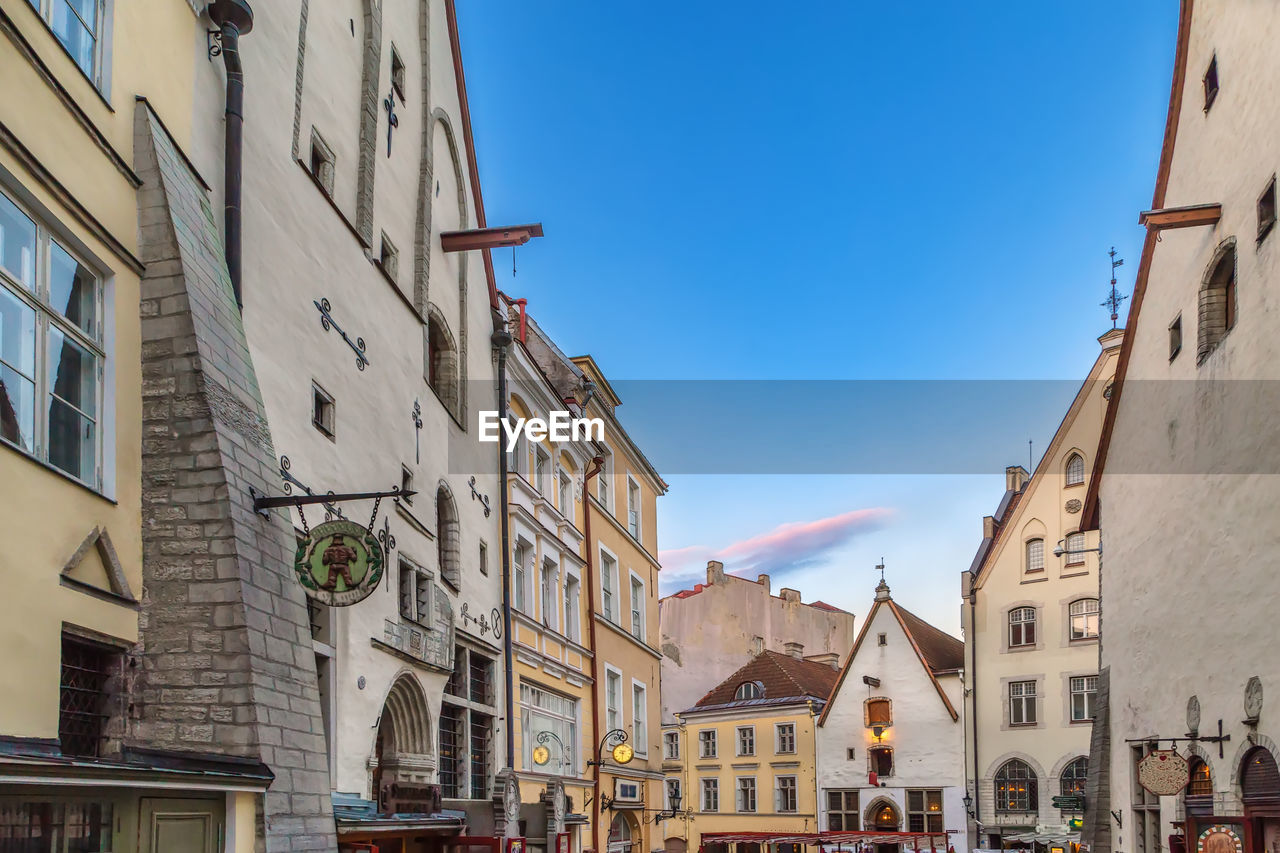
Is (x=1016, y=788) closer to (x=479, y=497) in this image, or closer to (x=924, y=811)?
(x=924, y=811)

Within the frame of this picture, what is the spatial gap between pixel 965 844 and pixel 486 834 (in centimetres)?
2325

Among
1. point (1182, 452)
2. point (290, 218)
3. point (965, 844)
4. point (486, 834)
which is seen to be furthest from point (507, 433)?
point (965, 844)

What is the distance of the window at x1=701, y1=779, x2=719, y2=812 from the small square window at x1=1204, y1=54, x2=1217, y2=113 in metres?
31.8

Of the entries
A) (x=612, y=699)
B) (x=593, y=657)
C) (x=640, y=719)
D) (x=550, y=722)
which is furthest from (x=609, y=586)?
(x=550, y=722)

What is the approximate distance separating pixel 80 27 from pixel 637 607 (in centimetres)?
2194

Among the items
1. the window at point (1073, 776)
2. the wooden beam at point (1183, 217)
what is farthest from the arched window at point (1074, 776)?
the wooden beam at point (1183, 217)

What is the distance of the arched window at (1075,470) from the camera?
3284 cm

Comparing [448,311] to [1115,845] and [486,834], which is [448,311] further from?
[1115,845]

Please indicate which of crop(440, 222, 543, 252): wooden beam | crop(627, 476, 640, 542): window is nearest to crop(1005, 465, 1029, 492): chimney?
crop(627, 476, 640, 542): window

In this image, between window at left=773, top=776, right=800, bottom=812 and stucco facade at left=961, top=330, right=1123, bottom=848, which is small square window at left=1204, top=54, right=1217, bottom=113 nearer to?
stucco facade at left=961, top=330, right=1123, bottom=848

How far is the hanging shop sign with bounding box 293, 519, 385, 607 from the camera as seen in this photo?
8.94 m

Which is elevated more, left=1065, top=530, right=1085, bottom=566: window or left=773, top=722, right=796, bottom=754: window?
left=1065, top=530, right=1085, bottom=566: window

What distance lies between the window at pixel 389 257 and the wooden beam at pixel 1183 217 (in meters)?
9.47

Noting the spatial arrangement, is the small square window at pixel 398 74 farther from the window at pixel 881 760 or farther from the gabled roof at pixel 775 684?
the gabled roof at pixel 775 684
